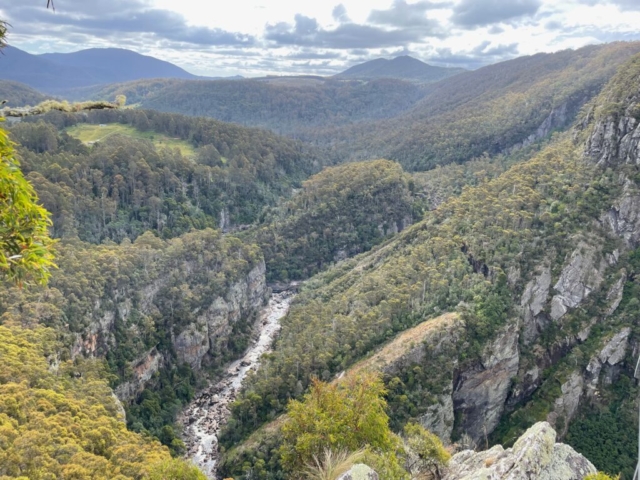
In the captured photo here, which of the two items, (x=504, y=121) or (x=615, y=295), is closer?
(x=615, y=295)

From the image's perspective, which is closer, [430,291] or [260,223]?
[430,291]

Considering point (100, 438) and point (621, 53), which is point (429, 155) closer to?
point (621, 53)

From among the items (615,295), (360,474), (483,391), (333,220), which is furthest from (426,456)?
(333,220)

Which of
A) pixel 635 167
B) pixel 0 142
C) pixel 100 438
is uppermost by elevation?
pixel 0 142

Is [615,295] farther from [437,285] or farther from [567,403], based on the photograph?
[437,285]

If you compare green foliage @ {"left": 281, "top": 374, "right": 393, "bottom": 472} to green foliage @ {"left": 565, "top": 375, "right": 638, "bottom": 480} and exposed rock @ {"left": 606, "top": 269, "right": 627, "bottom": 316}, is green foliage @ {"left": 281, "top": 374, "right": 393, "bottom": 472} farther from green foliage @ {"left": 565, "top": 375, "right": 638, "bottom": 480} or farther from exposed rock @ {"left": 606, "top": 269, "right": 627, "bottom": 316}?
exposed rock @ {"left": 606, "top": 269, "right": 627, "bottom": 316}

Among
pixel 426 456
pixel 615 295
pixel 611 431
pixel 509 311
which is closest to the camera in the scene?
pixel 426 456

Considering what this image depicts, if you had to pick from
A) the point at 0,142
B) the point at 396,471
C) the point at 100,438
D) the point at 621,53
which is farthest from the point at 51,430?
the point at 621,53
